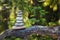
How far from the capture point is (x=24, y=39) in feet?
6.02

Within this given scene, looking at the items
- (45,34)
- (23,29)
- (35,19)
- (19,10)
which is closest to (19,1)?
(19,10)

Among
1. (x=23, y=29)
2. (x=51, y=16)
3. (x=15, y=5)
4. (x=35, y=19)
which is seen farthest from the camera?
(x=51, y=16)

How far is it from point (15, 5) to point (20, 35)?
1.15ft

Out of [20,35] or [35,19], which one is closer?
[20,35]

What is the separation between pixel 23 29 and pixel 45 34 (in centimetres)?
22

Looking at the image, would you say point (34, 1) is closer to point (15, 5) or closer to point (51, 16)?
point (51, 16)

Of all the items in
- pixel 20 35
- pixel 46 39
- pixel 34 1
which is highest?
pixel 34 1

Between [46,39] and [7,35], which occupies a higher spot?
[7,35]

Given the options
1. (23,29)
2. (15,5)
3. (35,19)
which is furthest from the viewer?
(35,19)

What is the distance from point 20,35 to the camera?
1.81 m

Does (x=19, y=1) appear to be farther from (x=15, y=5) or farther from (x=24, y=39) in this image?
(x=24, y=39)

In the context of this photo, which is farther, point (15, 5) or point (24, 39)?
point (15, 5)

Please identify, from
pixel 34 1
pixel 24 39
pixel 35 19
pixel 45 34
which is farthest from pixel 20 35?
pixel 34 1

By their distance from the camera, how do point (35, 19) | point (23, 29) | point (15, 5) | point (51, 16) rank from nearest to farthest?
point (23, 29), point (15, 5), point (35, 19), point (51, 16)
